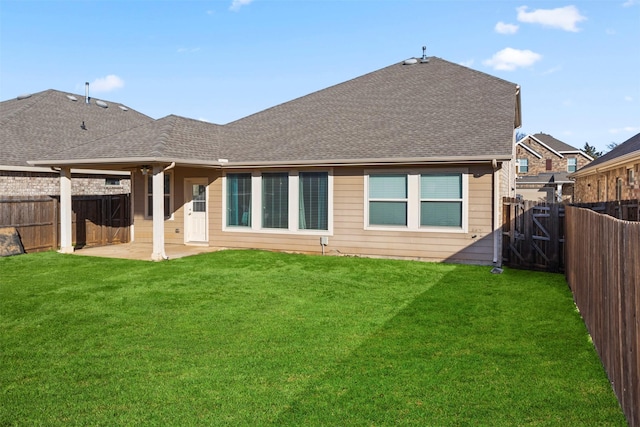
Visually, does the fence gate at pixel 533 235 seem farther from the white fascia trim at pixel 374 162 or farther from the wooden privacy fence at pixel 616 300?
the wooden privacy fence at pixel 616 300

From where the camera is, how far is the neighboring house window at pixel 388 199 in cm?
1215

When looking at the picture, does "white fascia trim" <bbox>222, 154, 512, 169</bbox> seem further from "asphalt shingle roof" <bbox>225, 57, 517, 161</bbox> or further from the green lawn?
the green lawn

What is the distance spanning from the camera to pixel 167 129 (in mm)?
14039

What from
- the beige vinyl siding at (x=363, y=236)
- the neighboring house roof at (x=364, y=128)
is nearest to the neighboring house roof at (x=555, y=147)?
the neighboring house roof at (x=364, y=128)

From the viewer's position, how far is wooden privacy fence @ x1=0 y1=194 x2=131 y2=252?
13516 millimetres

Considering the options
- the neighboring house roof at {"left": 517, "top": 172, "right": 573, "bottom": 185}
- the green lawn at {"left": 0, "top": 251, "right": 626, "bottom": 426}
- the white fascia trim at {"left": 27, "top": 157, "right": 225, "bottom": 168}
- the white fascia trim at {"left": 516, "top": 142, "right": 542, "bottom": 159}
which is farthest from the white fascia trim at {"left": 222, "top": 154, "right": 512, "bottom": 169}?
the white fascia trim at {"left": 516, "top": 142, "right": 542, "bottom": 159}

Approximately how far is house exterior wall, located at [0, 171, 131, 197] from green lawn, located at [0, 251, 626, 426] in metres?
8.61

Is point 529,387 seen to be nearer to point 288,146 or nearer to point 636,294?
point 636,294

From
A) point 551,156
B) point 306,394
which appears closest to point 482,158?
point 306,394

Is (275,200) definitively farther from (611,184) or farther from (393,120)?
(611,184)

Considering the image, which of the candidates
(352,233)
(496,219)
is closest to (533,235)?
(496,219)

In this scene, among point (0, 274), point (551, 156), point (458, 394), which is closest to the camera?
point (458, 394)

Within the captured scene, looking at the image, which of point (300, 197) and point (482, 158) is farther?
point (300, 197)

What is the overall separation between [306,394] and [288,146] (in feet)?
34.8
